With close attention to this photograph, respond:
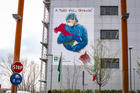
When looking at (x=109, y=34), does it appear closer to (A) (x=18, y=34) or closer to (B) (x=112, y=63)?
(B) (x=112, y=63)

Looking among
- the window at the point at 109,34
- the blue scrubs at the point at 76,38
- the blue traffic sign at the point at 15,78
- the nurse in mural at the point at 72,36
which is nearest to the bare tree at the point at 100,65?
the window at the point at 109,34

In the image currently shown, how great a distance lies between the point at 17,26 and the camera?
1374 centimetres

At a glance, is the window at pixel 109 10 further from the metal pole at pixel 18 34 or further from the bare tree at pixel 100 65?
the metal pole at pixel 18 34

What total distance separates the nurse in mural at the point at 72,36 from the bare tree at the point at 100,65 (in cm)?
230

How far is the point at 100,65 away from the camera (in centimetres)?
3344

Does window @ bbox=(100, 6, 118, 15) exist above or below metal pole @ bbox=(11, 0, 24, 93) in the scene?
above

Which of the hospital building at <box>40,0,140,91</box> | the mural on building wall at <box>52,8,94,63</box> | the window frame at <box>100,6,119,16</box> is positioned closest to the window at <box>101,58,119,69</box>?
the hospital building at <box>40,0,140,91</box>

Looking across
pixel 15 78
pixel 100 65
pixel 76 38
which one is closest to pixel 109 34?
pixel 76 38

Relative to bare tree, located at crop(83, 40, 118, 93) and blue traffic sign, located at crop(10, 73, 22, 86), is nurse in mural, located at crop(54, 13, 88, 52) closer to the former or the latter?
bare tree, located at crop(83, 40, 118, 93)

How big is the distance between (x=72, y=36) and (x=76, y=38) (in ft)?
2.32

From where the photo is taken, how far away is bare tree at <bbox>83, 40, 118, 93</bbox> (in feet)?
110

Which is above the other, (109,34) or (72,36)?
(109,34)

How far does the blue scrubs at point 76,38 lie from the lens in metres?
42.0

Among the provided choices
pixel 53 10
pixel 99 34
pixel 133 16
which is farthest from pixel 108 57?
pixel 53 10
